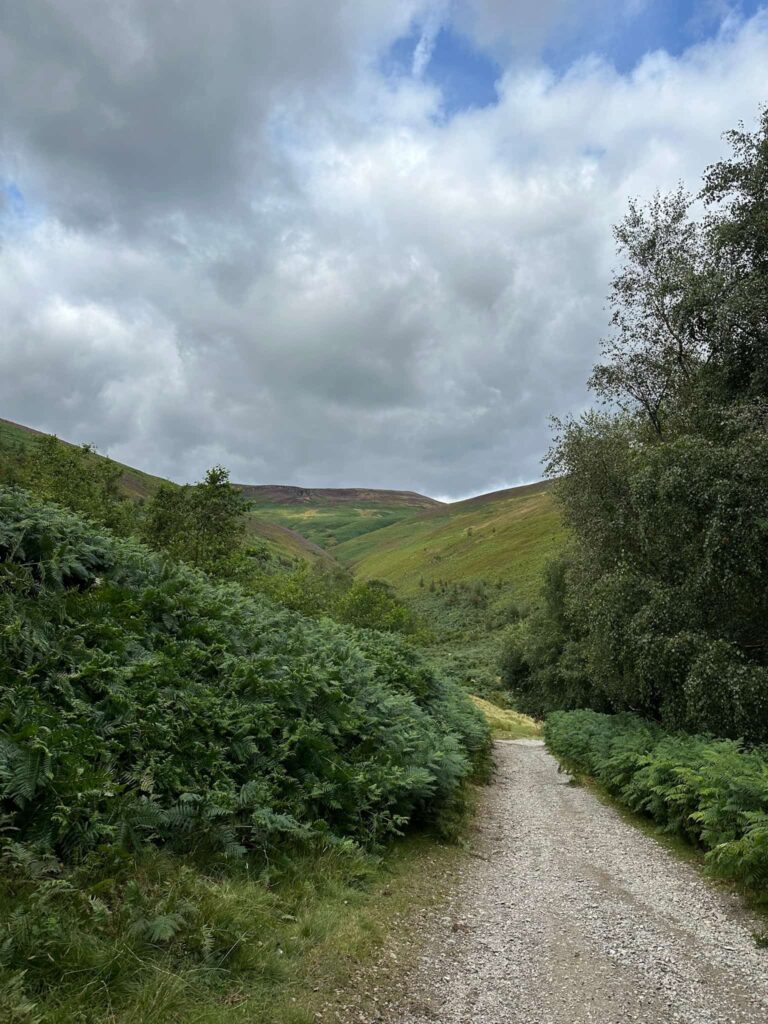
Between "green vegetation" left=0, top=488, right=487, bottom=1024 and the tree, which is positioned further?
the tree

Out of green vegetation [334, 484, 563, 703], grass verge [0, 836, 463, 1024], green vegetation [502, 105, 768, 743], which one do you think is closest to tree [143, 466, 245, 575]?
green vegetation [502, 105, 768, 743]

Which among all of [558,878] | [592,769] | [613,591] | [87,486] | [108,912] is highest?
[87,486]

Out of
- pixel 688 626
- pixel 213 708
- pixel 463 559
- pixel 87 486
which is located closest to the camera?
pixel 213 708

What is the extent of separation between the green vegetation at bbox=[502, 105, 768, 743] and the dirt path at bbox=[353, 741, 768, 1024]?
654cm

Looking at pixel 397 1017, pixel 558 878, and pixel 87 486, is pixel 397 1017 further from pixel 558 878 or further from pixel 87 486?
pixel 87 486

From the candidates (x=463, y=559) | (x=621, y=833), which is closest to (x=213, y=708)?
(x=621, y=833)

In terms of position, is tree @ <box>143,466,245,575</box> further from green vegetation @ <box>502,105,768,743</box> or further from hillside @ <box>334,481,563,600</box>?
hillside @ <box>334,481,563,600</box>

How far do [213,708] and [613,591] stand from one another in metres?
14.2

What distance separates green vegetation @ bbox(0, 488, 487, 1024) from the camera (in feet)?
14.8

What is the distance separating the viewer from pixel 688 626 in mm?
16781

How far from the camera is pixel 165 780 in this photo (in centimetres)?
650

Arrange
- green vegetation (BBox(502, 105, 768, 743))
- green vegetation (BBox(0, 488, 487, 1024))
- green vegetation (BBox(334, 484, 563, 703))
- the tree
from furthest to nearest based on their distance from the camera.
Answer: green vegetation (BBox(334, 484, 563, 703)) → the tree → green vegetation (BBox(502, 105, 768, 743)) → green vegetation (BBox(0, 488, 487, 1024))

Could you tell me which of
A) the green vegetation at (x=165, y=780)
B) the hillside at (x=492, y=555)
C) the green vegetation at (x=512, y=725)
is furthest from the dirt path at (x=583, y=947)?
the hillside at (x=492, y=555)

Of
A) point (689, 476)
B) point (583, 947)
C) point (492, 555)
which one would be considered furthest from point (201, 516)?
point (492, 555)
